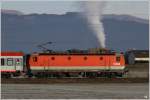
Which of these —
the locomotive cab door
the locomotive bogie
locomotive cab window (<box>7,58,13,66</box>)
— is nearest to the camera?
the locomotive bogie

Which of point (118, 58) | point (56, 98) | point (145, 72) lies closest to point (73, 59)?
point (118, 58)

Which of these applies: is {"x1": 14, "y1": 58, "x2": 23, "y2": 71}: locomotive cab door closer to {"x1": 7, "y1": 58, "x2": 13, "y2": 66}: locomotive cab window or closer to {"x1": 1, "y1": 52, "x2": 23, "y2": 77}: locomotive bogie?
{"x1": 1, "y1": 52, "x2": 23, "y2": 77}: locomotive bogie

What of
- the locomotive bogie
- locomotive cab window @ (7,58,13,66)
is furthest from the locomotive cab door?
locomotive cab window @ (7,58,13,66)

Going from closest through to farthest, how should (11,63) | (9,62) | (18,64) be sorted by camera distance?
(9,62) → (11,63) → (18,64)

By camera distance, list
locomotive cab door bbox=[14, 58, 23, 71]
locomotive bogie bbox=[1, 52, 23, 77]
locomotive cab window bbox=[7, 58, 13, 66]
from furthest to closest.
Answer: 1. locomotive cab door bbox=[14, 58, 23, 71]
2. locomotive cab window bbox=[7, 58, 13, 66]
3. locomotive bogie bbox=[1, 52, 23, 77]

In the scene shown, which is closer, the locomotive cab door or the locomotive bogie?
the locomotive bogie

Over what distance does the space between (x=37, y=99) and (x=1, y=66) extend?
33.3 meters

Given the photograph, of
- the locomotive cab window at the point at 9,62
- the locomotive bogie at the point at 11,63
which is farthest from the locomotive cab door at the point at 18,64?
the locomotive cab window at the point at 9,62

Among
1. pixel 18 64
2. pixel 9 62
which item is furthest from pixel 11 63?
pixel 18 64

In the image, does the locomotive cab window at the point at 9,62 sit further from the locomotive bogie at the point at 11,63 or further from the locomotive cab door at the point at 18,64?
the locomotive cab door at the point at 18,64

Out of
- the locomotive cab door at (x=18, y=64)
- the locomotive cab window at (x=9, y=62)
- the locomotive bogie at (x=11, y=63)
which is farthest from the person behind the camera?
the locomotive cab door at (x=18, y=64)

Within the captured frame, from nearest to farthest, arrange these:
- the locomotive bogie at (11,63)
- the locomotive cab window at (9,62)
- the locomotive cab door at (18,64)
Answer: the locomotive bogie at (11,63), the locomotive cab window at (9,62), the locomotive cab door at (18,64)

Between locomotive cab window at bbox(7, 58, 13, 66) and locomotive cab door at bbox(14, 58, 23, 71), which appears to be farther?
locomotive cab door at bbox(14, 58, 23, 71)

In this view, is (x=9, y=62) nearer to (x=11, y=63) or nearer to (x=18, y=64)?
(x=11, y=63)
